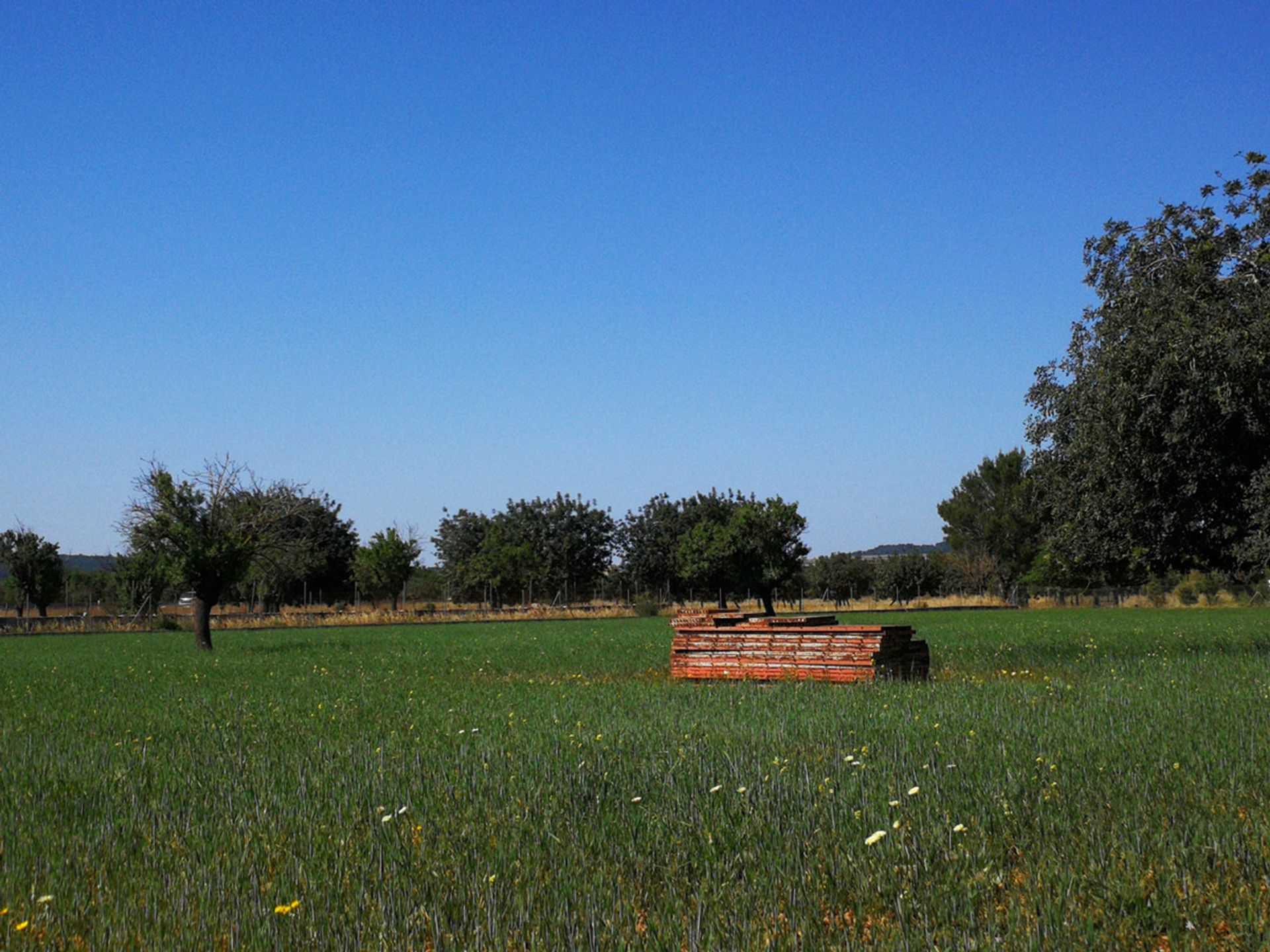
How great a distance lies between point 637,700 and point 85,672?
587 inches

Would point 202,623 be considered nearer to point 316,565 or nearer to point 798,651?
point 798,651

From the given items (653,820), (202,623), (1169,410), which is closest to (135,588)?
(202,623)

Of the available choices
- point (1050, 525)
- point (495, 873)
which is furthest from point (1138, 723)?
point (1050, 525)

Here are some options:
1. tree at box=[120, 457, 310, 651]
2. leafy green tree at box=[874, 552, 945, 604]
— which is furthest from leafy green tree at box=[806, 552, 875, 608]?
tree at box=[120, 457, 310, 651]

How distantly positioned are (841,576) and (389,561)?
52589 mm

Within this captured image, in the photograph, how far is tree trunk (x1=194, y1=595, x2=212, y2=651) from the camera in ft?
110

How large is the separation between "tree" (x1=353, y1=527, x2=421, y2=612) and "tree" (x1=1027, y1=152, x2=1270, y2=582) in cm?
6898

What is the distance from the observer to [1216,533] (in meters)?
19.8

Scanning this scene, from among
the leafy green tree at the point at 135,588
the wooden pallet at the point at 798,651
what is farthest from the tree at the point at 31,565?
the wooden pallet at the point at 798,651

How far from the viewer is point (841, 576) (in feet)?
385

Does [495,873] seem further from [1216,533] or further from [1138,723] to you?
[1216,533]

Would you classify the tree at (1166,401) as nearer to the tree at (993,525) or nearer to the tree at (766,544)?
the tree at (766,544)

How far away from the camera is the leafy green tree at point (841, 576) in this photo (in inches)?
4560

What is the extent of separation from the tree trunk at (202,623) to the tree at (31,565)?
46762 millimetres
